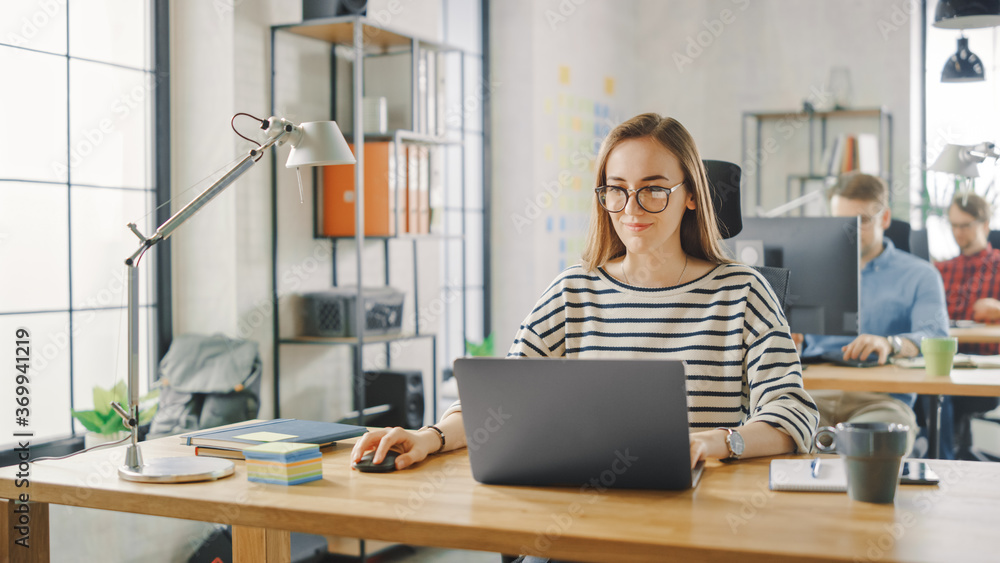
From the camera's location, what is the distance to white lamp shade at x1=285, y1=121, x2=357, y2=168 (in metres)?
1.49

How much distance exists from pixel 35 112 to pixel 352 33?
3.81 ft

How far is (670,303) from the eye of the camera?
65.0 inches

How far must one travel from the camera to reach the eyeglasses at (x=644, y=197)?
162 centimetres

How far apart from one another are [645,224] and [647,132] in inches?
6.7

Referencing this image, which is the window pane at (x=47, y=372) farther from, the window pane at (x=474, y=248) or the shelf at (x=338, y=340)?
the window pane at (x=474, y=248)

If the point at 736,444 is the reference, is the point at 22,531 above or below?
below

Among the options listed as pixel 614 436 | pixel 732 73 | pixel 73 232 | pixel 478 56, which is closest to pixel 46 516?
pixel 614 436

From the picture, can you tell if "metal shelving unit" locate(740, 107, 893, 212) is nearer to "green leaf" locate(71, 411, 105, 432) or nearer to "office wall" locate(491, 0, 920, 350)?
"office wall" locate(491, 0, 920, 350)

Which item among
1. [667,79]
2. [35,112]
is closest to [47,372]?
[35,112]

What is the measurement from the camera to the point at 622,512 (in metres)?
1.14

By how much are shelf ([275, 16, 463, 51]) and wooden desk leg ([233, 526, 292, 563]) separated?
2165 mm

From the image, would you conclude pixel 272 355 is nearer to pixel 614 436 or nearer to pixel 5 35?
pixel 5 35
